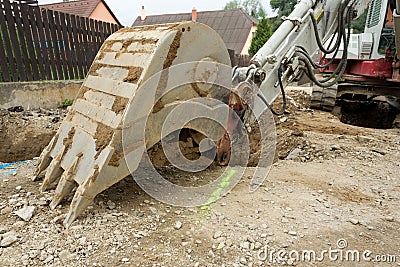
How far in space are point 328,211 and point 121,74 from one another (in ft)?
6.45

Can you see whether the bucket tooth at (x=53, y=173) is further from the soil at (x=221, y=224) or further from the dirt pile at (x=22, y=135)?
the dirt pile at (x=22, y=135)

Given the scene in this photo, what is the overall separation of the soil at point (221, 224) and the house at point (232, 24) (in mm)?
22837

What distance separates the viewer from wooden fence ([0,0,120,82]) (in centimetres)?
585

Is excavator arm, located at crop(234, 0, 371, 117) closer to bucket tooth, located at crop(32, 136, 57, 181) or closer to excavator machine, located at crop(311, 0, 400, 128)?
excavator machine, located at crop(311, 0, 400, 128)

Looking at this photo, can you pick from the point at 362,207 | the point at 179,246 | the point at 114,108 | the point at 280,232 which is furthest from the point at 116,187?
the point at 362,207

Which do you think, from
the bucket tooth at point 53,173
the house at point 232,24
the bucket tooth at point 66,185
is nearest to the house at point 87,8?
the house at point 232,24

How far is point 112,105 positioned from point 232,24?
2826cm

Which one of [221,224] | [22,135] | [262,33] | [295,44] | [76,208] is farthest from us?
[262,33]

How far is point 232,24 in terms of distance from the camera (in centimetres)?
2869

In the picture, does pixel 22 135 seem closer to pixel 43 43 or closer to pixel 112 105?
pixel 43 43

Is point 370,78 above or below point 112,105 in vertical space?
below

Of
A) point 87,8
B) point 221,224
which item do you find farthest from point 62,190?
point 87,8

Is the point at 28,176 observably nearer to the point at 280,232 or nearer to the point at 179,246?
the point at 179,246

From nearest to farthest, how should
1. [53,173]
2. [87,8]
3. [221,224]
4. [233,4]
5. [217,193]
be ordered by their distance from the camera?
[221,224] < [53,173] < [217,193] < [87,8] < [233,4]
